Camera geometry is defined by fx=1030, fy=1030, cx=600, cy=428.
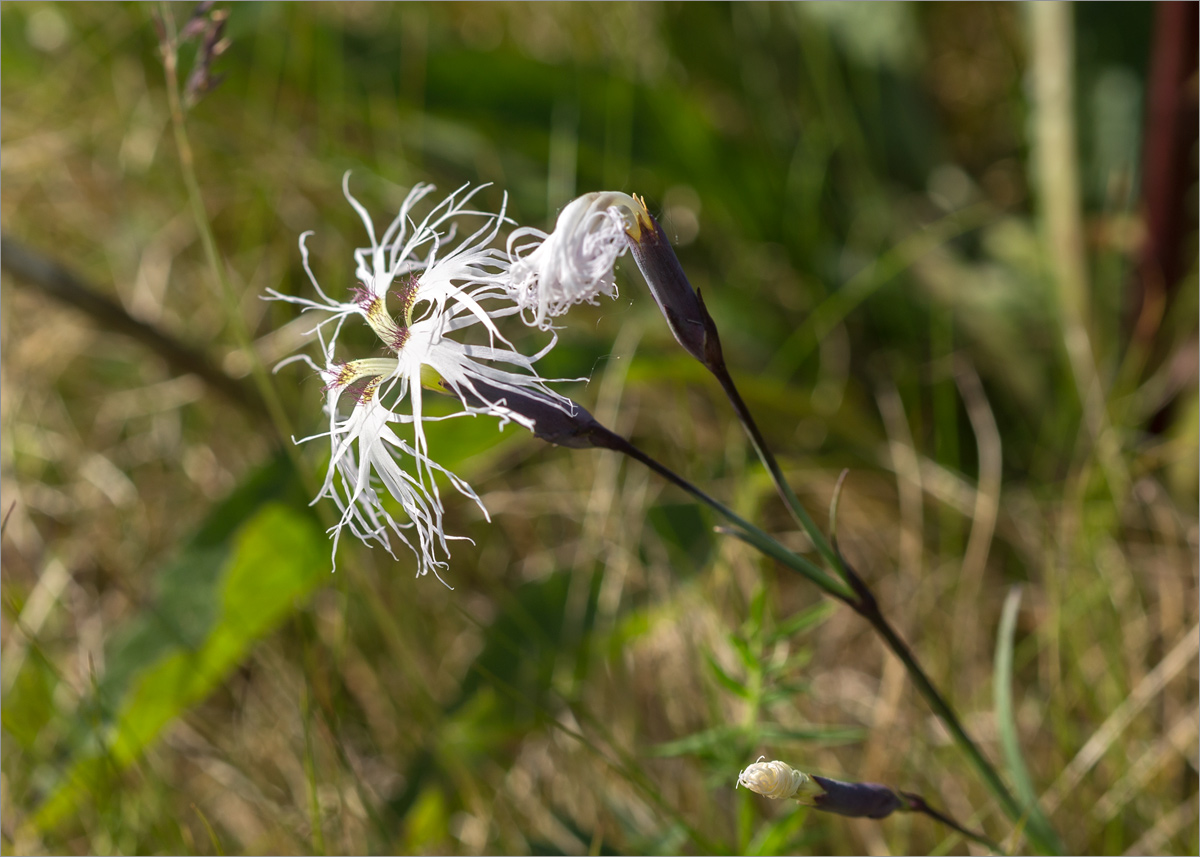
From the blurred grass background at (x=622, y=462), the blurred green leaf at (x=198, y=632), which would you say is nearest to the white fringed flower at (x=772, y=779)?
the blurred grass background at (x=622, y=462)

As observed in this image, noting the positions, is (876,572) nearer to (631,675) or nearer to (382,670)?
(631,675)

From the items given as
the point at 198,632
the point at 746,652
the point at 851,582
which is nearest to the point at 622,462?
the point at 198,632

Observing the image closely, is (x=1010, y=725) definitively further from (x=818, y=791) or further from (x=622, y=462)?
(x=622, y=462)

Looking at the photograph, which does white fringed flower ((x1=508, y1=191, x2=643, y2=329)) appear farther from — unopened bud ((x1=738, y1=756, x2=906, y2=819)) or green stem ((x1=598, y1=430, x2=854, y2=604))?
unopened bud ((x1=738, y1=756, x2=906, y2=819))

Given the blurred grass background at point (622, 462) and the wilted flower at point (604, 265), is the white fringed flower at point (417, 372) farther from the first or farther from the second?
the blurred grass background at point (622, 462)

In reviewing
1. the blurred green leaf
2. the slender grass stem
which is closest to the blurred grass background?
the blurred green leaf

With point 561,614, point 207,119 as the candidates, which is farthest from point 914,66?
point 207,119
